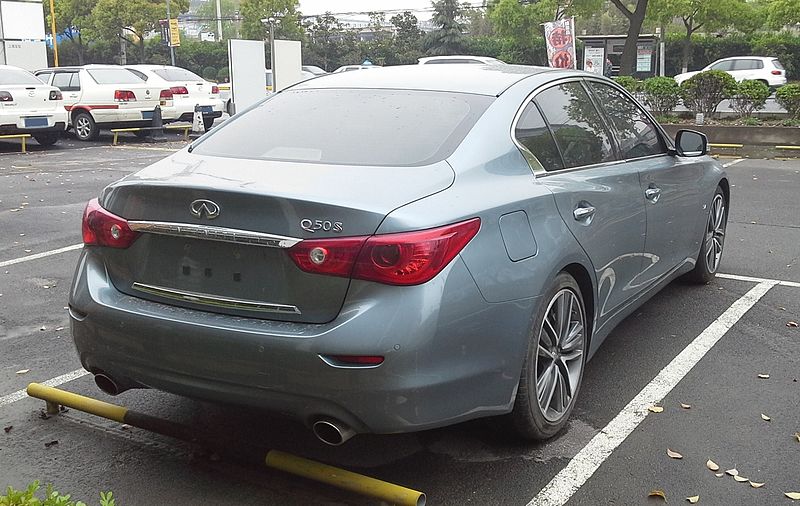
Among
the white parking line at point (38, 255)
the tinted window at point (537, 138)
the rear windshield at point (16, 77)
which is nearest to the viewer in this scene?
the tinted window at point (537, 138)

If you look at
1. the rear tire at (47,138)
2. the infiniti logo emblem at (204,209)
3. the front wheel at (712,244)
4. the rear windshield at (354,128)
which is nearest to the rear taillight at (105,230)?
the infiniti logo emblem at (204,209)

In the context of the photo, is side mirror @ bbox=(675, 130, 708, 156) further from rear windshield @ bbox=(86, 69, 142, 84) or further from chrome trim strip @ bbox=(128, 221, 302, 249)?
rear windshield @ bbox=(86, 69, 142, 84)

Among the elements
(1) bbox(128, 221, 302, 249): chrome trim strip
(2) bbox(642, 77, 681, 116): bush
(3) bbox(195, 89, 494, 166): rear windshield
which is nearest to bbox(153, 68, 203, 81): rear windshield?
(2) bbox(642, 77, 681, 116): bush

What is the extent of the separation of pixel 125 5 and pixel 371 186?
55.8m

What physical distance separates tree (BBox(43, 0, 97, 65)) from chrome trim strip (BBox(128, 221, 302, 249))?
198 feet

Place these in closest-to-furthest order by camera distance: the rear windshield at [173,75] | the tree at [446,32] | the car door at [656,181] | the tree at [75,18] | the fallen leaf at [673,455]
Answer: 1. the fallen leaf at [673,455]
2. the car door at [656,181]
3. the rear windshield at [173,75]
4. the tree at [446,32]
5. the tree at [75,18]

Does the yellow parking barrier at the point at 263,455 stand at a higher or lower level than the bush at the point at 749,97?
lower

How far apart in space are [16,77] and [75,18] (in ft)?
150

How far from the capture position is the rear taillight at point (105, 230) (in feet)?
11.3

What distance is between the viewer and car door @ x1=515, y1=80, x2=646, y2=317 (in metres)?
3.93

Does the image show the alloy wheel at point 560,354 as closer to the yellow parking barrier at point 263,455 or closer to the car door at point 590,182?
the car door at point 590,182

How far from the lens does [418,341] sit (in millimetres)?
3004

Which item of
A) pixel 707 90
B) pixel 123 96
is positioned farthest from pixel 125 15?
pixel 707 90

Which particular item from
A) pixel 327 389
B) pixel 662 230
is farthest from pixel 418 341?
pixel 662 230
